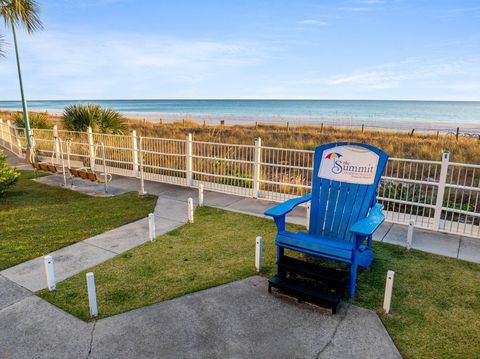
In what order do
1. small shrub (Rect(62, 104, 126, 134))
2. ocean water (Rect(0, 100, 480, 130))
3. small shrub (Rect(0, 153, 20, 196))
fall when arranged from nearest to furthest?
small shrub (Rect(0, 153, 20, 196)) < small shrub (Rect(62, 104, 126, 134)) < ocean water (Rect(0, 100, 480, 130))

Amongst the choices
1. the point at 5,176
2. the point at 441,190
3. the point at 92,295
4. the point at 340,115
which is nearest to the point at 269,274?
the point at 92,295

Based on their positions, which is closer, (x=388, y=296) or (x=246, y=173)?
(x=388, y=296)

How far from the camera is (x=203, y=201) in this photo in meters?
8.38

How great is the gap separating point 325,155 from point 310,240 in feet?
4.74

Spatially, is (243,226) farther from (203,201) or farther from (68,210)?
(68,210)

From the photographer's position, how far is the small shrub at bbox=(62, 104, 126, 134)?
1330 cm

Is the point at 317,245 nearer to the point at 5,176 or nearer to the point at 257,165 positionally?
the point at 257,165

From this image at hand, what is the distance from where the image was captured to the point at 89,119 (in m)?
13.3

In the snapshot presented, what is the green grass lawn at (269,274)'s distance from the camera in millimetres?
3494

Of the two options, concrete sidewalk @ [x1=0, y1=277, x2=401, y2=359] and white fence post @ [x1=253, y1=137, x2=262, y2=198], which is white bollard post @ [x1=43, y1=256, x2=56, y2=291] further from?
white fence post @ [x1=253, y1=137, x2=262, y2=198]

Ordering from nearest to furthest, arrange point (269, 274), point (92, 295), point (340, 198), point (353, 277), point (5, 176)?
1. point (92, 295)
2. point (353, 277)
3. point (269, 274)
4. point (340, 198)
5. point (5, 176)

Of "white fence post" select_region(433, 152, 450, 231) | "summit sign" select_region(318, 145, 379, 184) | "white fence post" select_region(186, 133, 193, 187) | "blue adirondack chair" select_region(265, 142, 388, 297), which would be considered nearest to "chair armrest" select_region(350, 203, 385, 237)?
"blue adirondack chair" select_region(265, 142, 388, 297)

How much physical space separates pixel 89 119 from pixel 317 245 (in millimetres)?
11843

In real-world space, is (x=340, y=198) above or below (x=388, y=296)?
above
